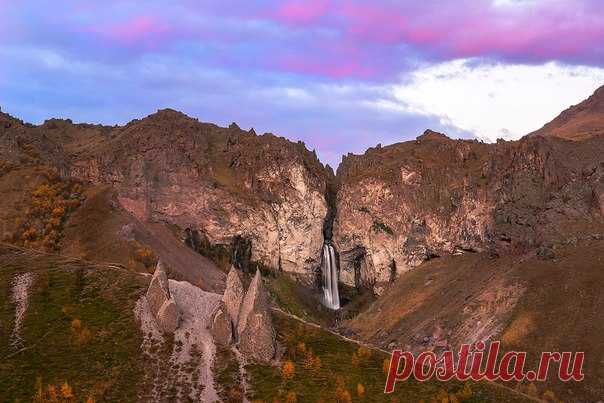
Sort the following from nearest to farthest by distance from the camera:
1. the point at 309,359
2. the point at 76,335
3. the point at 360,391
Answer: the point at 360,391 < the point at 76,335 < the point at 309,359

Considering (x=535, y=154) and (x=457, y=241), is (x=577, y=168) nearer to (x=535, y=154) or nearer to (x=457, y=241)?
(x=535, y=154)

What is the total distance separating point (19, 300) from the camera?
7231 cm

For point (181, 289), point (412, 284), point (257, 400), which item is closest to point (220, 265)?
point (412, 284)

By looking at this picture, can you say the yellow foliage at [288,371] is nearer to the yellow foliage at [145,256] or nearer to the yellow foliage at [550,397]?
the yellow foliage at [550,397]

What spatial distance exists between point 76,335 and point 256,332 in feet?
58.6

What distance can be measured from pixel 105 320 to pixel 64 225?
78786 millimetres

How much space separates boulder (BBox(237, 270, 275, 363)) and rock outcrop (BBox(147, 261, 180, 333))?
22.0 feet

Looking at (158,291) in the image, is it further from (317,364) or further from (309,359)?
(317,364)

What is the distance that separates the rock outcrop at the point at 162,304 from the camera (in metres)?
67.6

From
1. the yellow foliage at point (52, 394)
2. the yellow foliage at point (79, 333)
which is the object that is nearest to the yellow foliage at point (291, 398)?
the yellow foliage at point (52, 394)

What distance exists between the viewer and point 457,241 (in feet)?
637

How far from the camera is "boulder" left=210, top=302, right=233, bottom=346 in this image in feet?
220

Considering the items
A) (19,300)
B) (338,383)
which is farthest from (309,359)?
(19,300)

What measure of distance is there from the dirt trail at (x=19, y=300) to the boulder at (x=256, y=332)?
2158 centimetres
